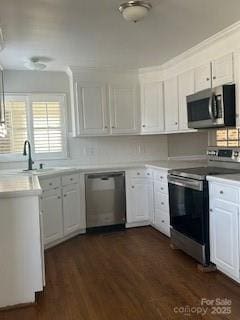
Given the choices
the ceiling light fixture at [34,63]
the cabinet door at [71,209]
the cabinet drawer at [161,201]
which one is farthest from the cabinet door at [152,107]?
the ceiling light fixture at [34,63]

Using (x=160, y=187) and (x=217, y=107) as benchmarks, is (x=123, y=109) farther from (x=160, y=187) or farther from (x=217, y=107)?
(x=217, y=107)

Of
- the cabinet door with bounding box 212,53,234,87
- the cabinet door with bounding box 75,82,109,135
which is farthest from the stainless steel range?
the cabinet door with bounding box 75,82,109,135

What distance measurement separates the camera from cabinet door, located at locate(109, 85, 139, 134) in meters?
4.80

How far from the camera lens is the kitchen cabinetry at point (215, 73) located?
3301 mm

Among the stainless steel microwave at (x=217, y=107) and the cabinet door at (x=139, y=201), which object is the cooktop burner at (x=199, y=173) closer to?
the stainless steel microwave at (x=217, y=107)

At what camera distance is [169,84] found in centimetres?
460

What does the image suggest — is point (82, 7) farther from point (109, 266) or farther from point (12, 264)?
point (109, 266)

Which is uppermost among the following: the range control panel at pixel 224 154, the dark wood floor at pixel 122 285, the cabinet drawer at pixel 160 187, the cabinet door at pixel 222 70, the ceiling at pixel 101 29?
the ceiling at pixel 101 29

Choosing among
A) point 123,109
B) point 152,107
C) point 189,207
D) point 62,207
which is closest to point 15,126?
point 62,207

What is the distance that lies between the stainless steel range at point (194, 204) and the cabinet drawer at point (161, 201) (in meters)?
0.36

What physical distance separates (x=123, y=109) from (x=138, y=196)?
51.6 inches

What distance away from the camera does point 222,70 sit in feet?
11.2

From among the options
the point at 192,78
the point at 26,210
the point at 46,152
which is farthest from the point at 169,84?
the point at 26,210

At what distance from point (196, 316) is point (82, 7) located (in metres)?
2.47
